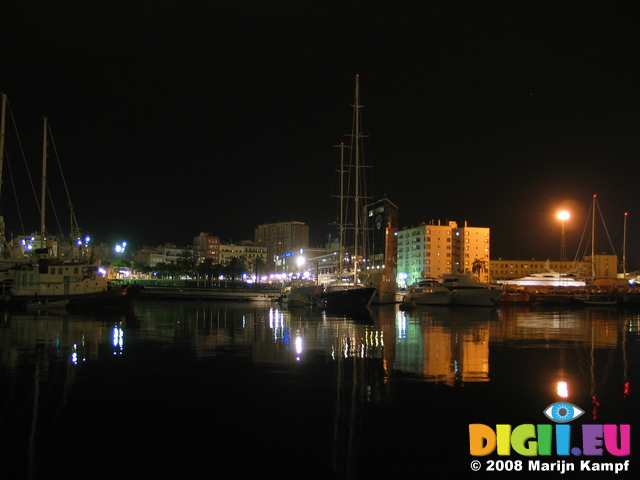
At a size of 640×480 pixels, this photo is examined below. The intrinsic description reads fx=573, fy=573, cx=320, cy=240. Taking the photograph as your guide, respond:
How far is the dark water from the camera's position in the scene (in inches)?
308

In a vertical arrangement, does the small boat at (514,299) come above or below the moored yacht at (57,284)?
below

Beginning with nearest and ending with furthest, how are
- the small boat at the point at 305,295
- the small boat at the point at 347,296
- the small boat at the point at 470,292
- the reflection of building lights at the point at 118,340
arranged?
the reflection of building lights at the point at 118,340, the small boat at the point at 347,296, the small boat at the point at 305,295, the small boat at the point at 470,292

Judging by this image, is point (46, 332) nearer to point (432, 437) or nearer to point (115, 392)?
point (115, 392)

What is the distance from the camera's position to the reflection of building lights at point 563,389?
40.0 feet

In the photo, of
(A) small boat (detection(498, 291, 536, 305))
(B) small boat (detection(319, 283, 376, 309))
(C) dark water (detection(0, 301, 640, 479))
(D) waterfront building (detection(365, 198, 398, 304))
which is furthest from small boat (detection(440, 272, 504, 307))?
(D) waterfront building (detection(365, 198, 398, 304))

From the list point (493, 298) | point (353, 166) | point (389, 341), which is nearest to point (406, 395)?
point (389, 341)

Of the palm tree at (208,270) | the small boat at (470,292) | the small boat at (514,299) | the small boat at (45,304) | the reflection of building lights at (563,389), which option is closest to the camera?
the reflection of building lights at (563,389)

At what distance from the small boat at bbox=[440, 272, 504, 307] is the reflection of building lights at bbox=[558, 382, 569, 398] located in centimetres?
4994

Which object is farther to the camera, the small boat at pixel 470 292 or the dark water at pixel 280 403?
the small boat at pixel 470 292

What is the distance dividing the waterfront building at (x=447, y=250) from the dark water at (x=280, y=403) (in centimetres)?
13242

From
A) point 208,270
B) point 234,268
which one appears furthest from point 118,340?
point 234,268

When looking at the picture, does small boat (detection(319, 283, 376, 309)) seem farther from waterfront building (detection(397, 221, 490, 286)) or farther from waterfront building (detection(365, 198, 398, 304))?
waterfront building (detection(397, 221, 490, 286))

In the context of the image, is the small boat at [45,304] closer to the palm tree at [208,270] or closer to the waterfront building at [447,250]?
the palm tree at [208,270]

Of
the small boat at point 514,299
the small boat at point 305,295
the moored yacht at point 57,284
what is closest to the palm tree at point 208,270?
the small boat at point 514,299
